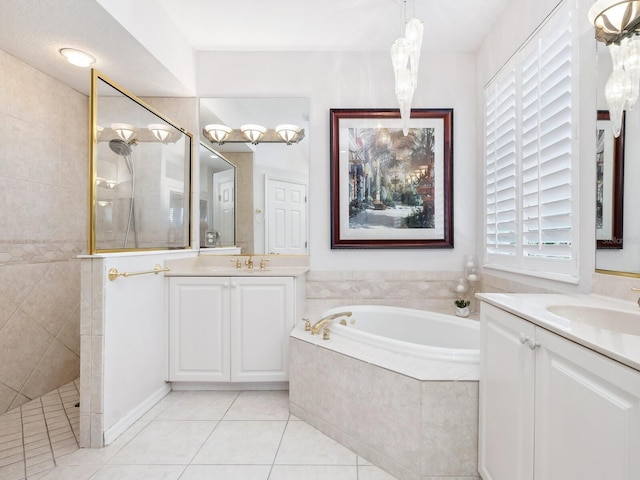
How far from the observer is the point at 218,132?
2846 mm

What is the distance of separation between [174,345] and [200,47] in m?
2.43

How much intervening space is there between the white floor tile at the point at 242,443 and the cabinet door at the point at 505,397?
1.03m

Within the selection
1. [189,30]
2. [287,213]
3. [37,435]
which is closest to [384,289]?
[287,213]

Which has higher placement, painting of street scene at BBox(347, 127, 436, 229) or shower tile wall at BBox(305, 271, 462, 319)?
painting of street scene at BBox(347, 127, 436, 229)

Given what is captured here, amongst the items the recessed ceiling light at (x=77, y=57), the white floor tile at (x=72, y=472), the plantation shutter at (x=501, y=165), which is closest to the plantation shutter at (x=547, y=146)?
the plantation shutter at (x=501, y=165)

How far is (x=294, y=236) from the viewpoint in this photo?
280cm

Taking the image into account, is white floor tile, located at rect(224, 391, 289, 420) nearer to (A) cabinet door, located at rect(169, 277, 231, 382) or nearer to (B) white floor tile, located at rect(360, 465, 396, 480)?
(A) cabinet door, located at rect(169, 277, 231, 382)

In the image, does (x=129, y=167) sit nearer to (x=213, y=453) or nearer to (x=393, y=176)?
(x=213, y=453)

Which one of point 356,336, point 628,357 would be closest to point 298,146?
point 356,336

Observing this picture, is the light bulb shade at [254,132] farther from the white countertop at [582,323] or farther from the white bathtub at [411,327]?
the white countertop at [582,323]

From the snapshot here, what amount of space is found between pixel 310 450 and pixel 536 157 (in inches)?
80.6

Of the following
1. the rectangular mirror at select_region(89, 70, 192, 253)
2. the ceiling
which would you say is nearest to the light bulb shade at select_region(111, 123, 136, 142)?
the rectangular mirror at select_region(89, 70, 192, 253)

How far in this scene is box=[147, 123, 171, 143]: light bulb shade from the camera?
2.33 m

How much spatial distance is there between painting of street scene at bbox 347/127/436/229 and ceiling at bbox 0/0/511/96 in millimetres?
736
